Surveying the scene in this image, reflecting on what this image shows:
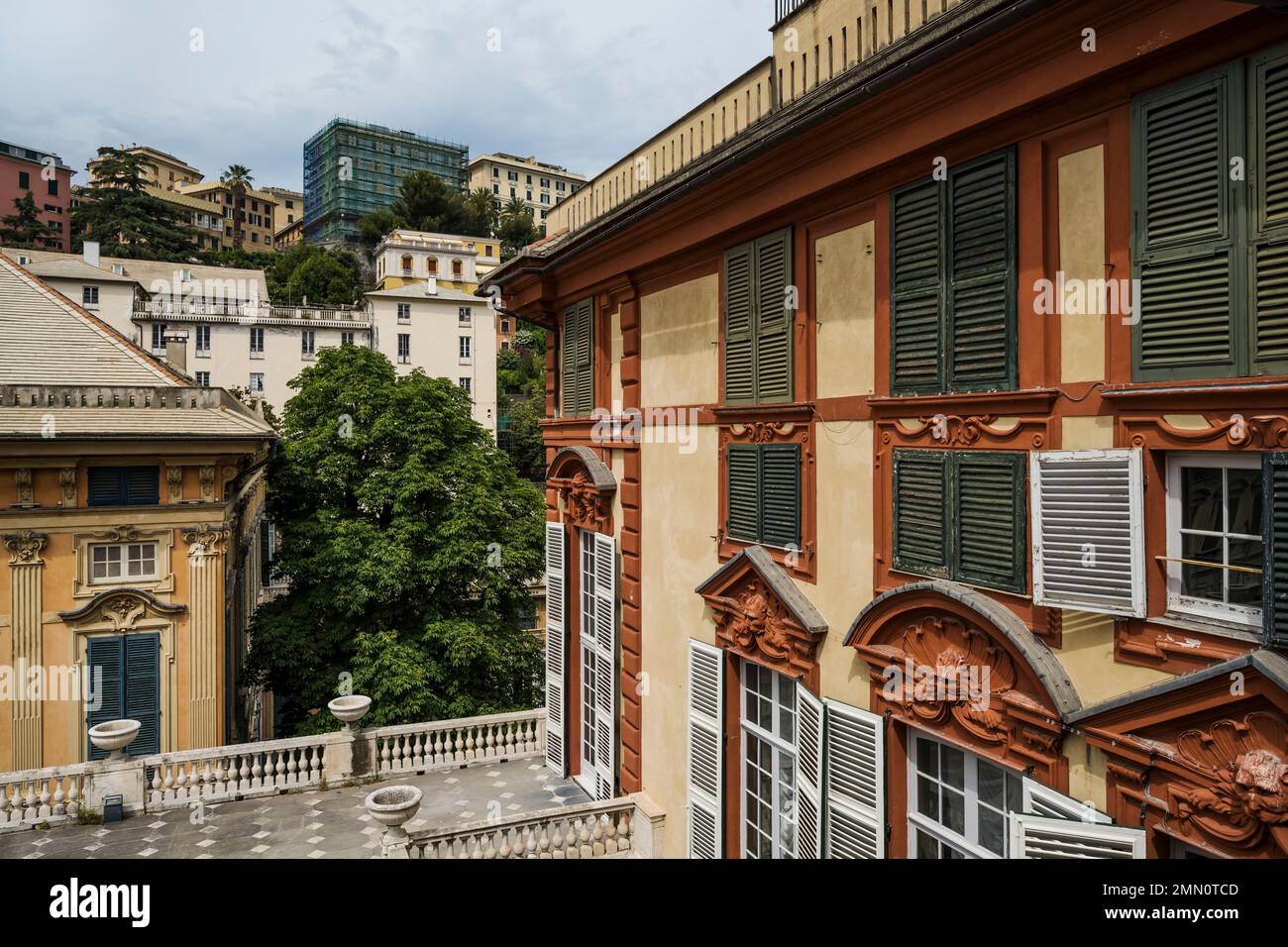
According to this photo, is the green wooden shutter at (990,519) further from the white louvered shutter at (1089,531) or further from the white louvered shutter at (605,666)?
the white louvered shutter at (605,666)

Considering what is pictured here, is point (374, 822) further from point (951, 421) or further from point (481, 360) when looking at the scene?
point (481, 360)

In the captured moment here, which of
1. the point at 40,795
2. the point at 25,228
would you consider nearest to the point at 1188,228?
the point at 40,795

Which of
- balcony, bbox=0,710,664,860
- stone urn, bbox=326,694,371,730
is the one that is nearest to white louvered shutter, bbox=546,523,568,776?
balcony, bbox=0,710,664,860

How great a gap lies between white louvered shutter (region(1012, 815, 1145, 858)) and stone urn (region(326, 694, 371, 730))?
37.7 ft

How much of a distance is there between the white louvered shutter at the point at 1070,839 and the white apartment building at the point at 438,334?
51133 millimetres

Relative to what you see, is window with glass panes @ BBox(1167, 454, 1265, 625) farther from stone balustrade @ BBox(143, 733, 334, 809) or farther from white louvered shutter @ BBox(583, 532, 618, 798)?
stone balustrade @ BBox(143, 733, 334, 809)

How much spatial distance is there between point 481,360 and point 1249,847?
178 feet

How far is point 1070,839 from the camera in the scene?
4.73m


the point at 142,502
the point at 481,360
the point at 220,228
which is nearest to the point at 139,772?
the point at 142,502

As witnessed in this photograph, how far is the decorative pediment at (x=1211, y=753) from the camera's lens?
386cm

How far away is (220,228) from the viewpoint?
3844 inches

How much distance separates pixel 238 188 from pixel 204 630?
318ft

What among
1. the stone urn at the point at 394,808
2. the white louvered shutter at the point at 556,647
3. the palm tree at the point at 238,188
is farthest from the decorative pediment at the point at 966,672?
the palm tree at the point at 238,188

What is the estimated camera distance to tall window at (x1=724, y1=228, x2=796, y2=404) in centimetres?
759
